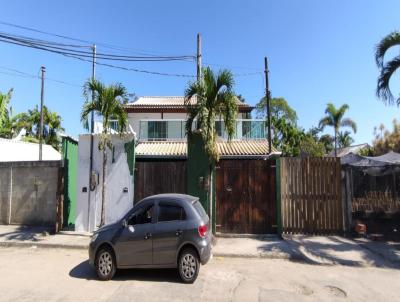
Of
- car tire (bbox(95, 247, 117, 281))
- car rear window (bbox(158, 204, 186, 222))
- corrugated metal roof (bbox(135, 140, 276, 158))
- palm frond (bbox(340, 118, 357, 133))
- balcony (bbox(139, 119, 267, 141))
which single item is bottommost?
car tire (bbox(95, 247, 117, 281))

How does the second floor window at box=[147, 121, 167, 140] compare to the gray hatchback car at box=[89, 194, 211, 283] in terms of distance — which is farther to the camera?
the second floor window at box=[147, 121, 167, 140]

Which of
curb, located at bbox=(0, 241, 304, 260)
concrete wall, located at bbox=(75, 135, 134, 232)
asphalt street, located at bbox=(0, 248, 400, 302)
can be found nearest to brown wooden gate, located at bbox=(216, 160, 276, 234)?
curb, located at bbox=(0, 241, 304, 260)

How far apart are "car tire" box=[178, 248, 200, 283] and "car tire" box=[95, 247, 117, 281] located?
1448 mm

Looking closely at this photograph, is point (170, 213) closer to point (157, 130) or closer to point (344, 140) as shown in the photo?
point (157, 130)

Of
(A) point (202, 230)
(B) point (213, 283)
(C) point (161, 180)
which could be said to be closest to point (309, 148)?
(C) point (161, 180)

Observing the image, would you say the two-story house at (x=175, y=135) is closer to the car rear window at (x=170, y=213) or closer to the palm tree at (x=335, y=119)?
the car rear window at (x=170, y=213)

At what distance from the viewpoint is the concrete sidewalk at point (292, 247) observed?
830 centimetres

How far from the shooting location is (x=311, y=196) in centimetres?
1089

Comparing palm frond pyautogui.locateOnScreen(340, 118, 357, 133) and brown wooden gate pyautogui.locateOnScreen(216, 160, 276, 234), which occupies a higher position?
palm frond pyautogui.locateOnScreen(340, 118, 357, 133)

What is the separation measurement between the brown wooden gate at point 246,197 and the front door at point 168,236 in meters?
4.50

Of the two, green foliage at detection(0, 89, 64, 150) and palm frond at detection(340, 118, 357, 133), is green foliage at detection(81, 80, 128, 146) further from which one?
palm frond at detection(340, 118, 357, 133)

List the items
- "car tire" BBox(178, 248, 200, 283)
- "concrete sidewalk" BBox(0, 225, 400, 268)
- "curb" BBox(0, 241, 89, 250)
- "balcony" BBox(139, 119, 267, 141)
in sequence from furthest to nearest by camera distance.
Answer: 1. "balcony" BBox(139, 119, 267, 141)
2. "curb" BBox(0, 241, 89, 250)
3. "concrete sidewalk" BBox(0, 225, 400, 268)
4. "car tire" BBox(178, 248, 200, 283)

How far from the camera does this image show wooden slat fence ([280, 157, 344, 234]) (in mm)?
10789

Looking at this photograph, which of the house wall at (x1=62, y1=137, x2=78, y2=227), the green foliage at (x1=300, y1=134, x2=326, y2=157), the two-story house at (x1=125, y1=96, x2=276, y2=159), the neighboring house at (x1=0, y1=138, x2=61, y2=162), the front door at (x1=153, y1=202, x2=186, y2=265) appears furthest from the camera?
the green foliage at (x1=300, y1=134, x2=326, y2=157)
